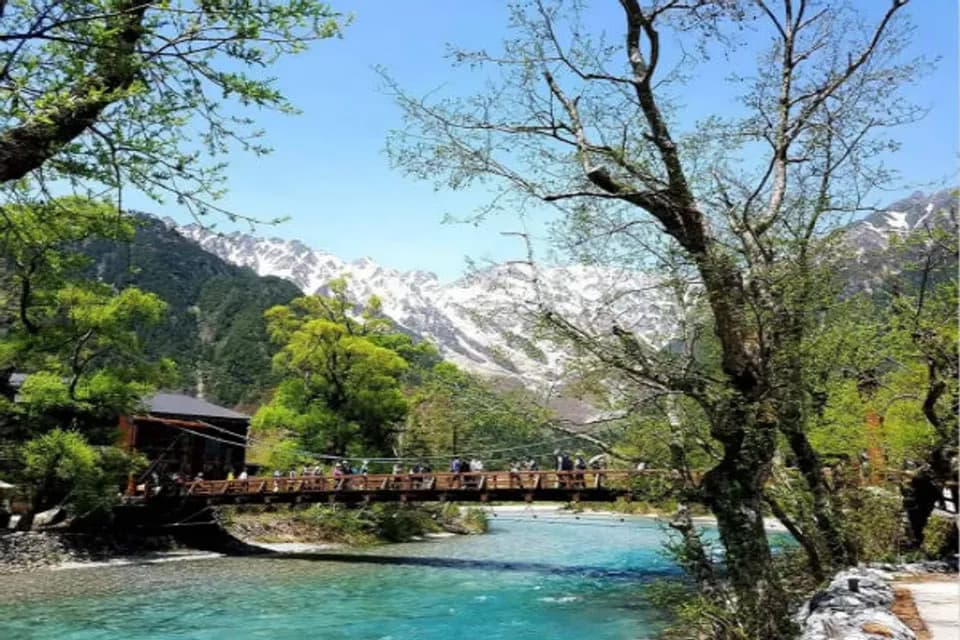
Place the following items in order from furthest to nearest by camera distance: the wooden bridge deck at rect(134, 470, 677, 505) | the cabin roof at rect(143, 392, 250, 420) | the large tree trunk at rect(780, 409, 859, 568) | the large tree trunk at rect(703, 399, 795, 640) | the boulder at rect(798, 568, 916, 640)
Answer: the cabin roof at rect(143, 392, 250, 420) < the wooden bridge deck at rect(134, 470, 677, 505) < the large tree trunk at rect(780, 409, 859, 568) < the large tree trunk at rect(703, 399, 795, 640) < the boulder at rect(798, 568, 916, 640)

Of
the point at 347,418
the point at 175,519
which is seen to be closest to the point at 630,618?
the point at 175,519

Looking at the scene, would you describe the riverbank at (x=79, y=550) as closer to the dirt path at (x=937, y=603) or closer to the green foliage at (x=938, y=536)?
the dirt path at (x=937, y=603)

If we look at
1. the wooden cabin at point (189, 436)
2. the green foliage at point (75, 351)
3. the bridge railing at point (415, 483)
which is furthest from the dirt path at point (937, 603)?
the wooden cabin at point (189, 436)

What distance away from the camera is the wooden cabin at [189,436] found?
25831mm

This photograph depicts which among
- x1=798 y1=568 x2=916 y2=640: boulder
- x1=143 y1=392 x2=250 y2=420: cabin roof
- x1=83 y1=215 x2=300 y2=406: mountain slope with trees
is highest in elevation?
x1=83 y1=215 x2=300 y2=406: mountain slope with trees

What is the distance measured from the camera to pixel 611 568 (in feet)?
60.2

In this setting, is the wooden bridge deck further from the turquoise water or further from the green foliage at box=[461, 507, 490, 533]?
the green foliage at box=[461, 507, 490, 533]

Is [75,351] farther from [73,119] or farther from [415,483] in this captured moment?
[73,119]

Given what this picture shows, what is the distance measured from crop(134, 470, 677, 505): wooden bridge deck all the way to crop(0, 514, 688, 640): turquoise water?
160 centimetres

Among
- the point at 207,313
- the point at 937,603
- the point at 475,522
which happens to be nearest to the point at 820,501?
the point at 937,603

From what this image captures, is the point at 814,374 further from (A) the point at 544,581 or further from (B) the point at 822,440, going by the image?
(A) the point at 544,581

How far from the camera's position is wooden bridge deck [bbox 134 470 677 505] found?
18922 millimetres

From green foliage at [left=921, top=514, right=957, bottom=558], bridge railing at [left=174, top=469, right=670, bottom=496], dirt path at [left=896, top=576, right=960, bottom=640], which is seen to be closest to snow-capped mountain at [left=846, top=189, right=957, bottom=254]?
dirt path at [left=896, top=576, right=960, bottom=640]

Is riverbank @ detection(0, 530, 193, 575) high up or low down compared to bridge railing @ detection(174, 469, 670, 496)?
down
